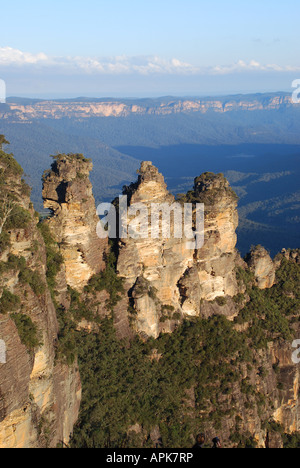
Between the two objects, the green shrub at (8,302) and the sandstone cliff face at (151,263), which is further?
the sandstone cliff face at (151,263)

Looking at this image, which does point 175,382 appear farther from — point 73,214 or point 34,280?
point 34,280

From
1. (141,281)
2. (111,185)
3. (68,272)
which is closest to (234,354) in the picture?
(141,281)

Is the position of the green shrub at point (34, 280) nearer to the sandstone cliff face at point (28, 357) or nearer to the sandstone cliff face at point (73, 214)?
the sandstone cliff face at point (28, 357)

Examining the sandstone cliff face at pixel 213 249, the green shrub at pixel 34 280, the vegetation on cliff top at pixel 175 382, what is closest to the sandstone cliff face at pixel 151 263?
the sandstone cliff face at pixel 213 249

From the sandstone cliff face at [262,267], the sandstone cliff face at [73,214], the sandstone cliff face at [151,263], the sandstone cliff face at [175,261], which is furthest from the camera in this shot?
the sandstone cliff face at [262,267]

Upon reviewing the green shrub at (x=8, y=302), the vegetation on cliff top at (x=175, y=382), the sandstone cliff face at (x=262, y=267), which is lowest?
the vegetation on cliff top at (x=175, y=382)

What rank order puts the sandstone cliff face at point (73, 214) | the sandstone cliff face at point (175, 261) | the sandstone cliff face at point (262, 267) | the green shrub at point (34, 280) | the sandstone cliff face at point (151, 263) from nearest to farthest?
the green shrub at point (34, 280), the sandstone cliff face at point (73, 214), the sandstone cliff face at point (151, 263), the sandstone cliff face at point (175, 261), the sandstone cliff face at point (262, 267)

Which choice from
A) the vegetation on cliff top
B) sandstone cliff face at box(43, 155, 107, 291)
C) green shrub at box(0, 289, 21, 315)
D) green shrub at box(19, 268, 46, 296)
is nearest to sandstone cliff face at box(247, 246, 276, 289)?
the vegetation on cliff top
